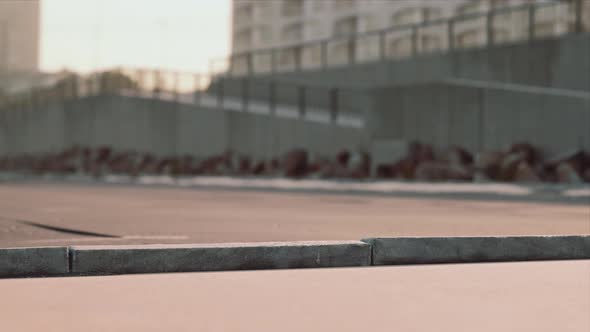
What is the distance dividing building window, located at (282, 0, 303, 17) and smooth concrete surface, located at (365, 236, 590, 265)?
186 ft

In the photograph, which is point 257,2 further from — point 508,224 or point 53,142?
point 508,224

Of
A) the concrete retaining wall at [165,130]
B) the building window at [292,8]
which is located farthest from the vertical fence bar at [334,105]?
the building window at [292,8]

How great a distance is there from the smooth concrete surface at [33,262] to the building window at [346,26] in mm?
52105

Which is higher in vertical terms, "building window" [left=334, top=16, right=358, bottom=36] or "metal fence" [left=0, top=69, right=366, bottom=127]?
"building window" [left=334, top=16, right=358, bottom=36]

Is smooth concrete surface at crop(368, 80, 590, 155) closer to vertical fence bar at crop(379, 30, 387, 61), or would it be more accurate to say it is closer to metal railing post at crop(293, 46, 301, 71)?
vertical fence bar at crop(379, 30, 387, 61)

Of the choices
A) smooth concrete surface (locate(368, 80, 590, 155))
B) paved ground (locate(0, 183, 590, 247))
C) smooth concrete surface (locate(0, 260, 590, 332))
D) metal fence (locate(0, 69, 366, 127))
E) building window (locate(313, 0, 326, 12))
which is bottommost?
smooth concrete surface (locate(0, 260, 590, 332))

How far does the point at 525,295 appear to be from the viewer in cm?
496

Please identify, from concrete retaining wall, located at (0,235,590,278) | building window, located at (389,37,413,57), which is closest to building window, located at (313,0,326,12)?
building window, located at (389,37,413,57)

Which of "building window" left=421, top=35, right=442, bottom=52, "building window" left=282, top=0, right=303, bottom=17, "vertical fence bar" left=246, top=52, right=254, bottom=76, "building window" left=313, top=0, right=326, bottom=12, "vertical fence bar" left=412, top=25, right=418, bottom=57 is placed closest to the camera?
"building window" left=421, top=35, right=442, bottom=52

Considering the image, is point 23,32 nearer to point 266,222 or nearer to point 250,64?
point 250,64

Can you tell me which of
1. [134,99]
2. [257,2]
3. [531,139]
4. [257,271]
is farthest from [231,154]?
[257,2]

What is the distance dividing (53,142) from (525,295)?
1838 inches

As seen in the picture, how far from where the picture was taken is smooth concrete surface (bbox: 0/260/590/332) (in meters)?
4.05

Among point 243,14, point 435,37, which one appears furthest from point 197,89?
point 243,14
